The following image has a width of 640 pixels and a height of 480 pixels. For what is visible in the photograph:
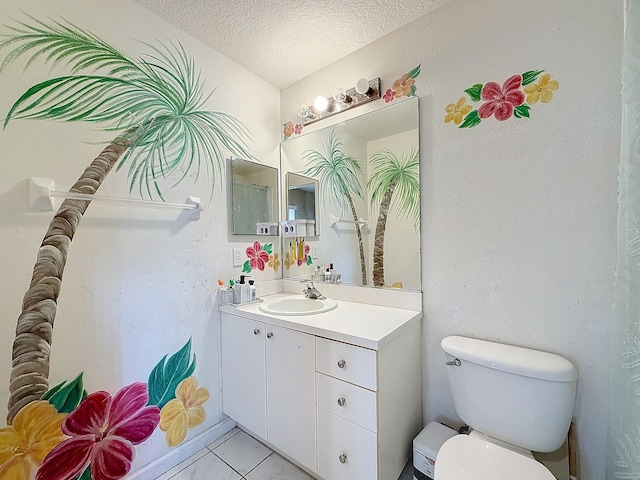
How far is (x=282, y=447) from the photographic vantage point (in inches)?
52.0

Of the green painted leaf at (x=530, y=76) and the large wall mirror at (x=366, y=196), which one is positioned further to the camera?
the large wall mirror at (x=366, y=196)

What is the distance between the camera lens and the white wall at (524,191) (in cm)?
101

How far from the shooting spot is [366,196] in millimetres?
1613

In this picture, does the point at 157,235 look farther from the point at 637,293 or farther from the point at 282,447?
the point at 637,293

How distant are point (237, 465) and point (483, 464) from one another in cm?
116

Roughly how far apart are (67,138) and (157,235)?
1.71 feet

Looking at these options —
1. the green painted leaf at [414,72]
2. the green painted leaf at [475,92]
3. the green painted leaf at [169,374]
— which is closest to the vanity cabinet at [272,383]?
the green painted leaf at [169,374]

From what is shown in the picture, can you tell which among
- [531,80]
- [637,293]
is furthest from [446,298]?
[531,80]

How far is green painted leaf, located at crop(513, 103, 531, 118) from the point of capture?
1134 mm

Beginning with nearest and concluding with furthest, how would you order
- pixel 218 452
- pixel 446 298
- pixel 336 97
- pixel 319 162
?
pixel 446 298, pixel 218 452, pixel 336 97, pixel 319 162

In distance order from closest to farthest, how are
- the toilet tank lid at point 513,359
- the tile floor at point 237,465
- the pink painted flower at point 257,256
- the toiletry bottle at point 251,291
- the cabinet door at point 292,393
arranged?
the toilet tank lid at point 513,359 → the cabinet door at point 292,393 → the tile floor at point 237,465 → the toiletry bottle at point 251,291 → the pink painted flower at point 257,256

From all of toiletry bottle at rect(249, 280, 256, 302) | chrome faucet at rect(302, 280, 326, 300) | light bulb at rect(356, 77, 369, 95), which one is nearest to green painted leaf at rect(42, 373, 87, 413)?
toiletry bottle at rect(249, 280, 256, 302)

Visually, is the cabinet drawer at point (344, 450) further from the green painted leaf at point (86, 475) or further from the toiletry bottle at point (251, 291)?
the green painted leaf at point (86, 475)

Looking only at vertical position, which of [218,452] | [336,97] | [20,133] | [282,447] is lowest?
[218,452]
